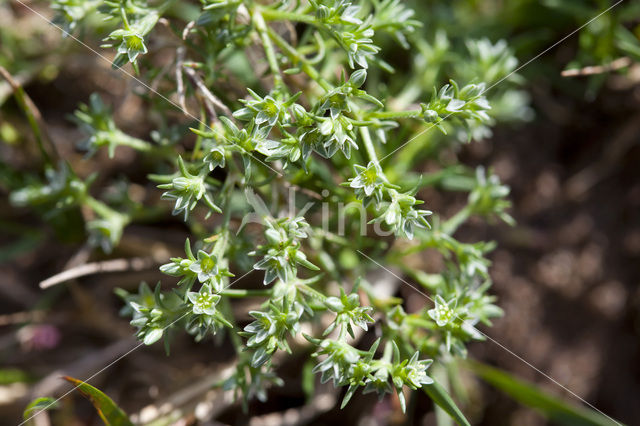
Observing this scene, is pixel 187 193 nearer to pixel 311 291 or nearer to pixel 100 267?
pixel 311 291

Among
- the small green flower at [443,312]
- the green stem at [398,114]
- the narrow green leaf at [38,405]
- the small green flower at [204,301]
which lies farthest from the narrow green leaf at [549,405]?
the narrow green leaf at [38,405]

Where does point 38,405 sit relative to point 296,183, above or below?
below

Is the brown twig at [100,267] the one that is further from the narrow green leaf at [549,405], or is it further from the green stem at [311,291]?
the narrow green leaf at [549,405]

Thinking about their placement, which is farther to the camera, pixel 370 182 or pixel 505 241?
pixel 505 241

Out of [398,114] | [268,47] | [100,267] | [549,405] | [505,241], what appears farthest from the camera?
[505,241]

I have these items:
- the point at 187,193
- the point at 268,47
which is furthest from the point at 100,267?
the point at 268,47

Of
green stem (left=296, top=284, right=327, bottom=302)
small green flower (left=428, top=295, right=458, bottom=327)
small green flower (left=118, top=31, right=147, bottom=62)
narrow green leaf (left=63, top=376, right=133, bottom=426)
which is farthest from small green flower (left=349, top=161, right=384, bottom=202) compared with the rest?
narrow green leaf (left=63, top=376, right=133, bottom=426)
